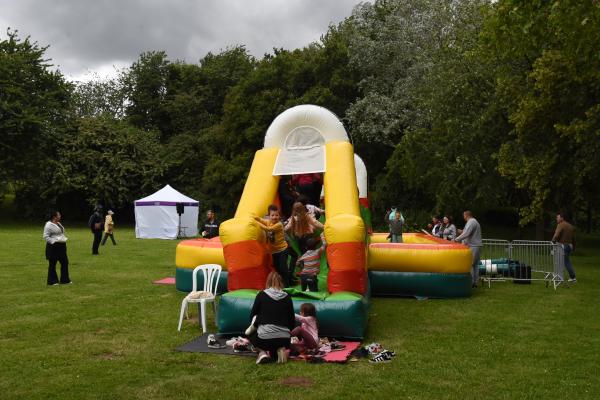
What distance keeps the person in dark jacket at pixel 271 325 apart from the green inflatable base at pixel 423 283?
17.6 ft

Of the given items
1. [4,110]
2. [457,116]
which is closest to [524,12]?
[457,116]

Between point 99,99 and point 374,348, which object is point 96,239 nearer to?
point 374,348

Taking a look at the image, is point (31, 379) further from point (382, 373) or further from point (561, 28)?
point (561, 28)

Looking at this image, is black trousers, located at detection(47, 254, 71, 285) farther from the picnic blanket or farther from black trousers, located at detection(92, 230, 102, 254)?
black trousers, located at detection(92, 230, 102, 254)

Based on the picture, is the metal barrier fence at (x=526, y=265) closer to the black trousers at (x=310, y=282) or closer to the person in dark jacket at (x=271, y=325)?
the black trousers at (x=310, y=282)

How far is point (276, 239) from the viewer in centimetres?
1014

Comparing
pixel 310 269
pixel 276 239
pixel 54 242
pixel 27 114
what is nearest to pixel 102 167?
pixel 27 114

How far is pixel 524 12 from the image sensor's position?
12.3 metres

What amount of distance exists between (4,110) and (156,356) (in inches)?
1320

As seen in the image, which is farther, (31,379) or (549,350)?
(549,350)

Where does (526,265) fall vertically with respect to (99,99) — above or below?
below

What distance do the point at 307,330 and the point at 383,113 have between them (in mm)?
22262

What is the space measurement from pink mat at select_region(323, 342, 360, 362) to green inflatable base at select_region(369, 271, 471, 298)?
4.50 m

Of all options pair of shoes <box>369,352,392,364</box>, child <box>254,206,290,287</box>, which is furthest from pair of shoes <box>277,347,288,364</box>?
child <box>254,206,290,287</box>
